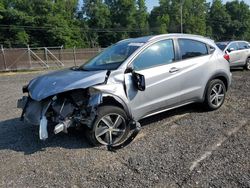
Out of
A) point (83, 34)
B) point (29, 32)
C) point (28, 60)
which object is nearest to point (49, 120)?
point (28, 60)

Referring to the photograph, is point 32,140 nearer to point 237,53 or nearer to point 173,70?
point 173,70

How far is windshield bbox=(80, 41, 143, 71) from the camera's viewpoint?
5.53 m

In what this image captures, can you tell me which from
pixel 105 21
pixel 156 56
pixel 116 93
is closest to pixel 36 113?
pixel 116 93

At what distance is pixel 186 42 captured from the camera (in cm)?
630

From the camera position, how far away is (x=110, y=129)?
16.5 feet

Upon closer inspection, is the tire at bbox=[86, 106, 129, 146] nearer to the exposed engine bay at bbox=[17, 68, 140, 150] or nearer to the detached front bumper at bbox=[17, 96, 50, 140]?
the exposed engine bay at bbox=[17, 68, 140, 150]

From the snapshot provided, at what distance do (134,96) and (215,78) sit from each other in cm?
229

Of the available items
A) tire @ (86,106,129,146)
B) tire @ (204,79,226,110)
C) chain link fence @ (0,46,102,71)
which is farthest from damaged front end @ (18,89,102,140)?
chain link fence @ (0,46,102,71)

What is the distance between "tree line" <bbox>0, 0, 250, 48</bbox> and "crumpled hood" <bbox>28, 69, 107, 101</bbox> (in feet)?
174

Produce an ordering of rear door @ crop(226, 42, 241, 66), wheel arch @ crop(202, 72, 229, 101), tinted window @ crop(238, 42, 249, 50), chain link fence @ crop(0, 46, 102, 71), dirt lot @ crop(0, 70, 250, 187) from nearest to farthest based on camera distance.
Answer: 1. dirt lot @ crop(0, 70, 250, 187)
2. wheel arch @ crop(202, 72, 229, 101)
3. rear door @ crop(226, 42, 241, 66)
4. tinted window @ crop(238, 42, 249, 50)
5. chain link fence @ crop(0, 46, 102, 71)

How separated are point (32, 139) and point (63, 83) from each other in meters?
1.30

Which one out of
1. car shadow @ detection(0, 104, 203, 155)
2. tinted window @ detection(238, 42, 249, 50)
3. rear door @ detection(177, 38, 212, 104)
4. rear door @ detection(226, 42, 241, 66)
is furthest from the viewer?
tinted window @ detection(238, 42, 249, 50)

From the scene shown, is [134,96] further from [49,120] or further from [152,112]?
[49,120]

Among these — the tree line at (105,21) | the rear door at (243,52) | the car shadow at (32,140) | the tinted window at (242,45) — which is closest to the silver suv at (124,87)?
the car shadow at (32,140)
